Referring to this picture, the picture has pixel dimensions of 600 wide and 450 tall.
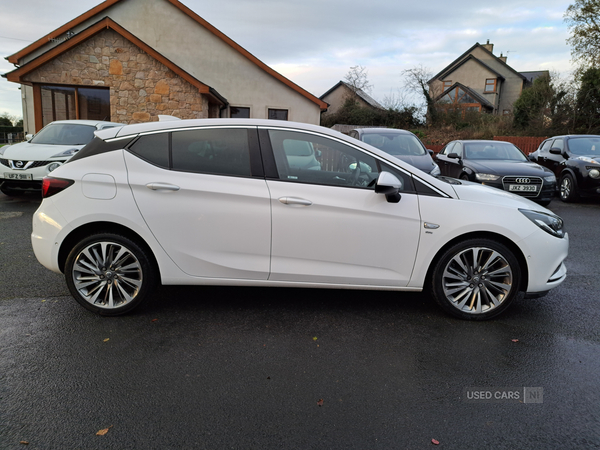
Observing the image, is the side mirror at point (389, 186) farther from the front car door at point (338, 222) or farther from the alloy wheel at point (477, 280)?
the alloy wheel at point (477, 280)

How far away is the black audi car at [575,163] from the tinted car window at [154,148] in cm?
1105

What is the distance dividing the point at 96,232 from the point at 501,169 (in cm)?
907

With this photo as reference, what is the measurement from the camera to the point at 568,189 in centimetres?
1196

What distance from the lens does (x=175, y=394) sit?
290 cm

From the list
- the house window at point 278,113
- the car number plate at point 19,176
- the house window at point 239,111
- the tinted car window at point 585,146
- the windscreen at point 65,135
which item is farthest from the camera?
the house window at point 278,113

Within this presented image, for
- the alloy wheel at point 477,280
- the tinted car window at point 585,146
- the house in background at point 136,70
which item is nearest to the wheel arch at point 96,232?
the alloy wheel at point 477,280

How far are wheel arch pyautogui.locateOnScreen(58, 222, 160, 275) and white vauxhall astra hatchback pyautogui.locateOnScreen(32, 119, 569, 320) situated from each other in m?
0.01

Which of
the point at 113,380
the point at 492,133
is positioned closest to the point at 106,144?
the point at 113,380

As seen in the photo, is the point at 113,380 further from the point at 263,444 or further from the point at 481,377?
the point at 481,377

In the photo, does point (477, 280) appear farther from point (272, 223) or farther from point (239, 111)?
point (239, 111)

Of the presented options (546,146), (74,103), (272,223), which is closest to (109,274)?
(272,223)

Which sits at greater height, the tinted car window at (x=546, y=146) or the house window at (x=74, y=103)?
the house window at (x=74, y=103)

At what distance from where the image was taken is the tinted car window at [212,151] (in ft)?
13.1

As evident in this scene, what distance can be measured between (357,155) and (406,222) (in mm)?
736
